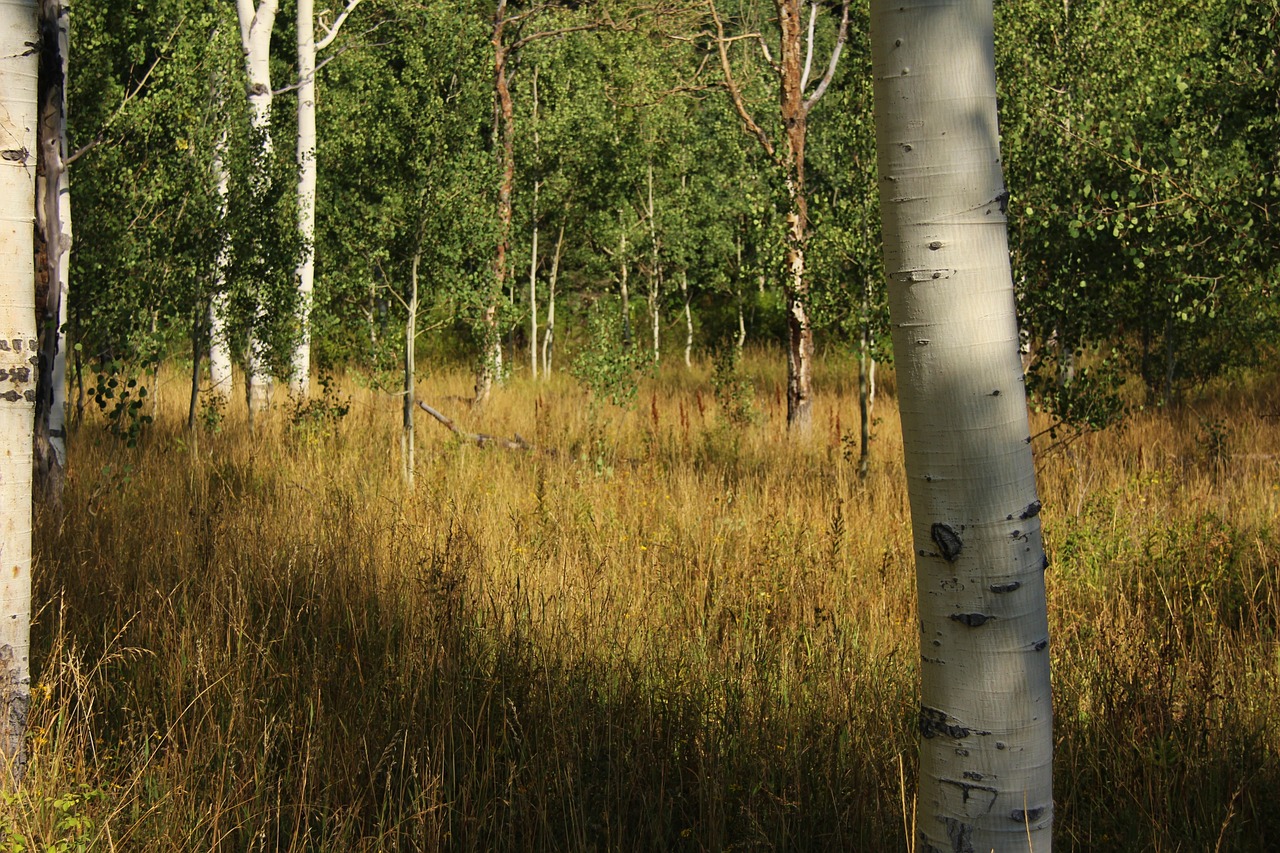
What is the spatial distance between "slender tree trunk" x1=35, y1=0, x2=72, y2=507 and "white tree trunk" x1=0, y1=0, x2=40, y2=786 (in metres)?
2.58

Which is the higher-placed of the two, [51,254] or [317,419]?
[51,254]

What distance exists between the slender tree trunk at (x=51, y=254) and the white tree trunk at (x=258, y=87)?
4.91 metres

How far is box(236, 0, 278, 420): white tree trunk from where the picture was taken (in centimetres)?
1092

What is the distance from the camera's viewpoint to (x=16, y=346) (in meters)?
2.58

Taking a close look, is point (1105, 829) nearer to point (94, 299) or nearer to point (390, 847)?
point (390, 847)

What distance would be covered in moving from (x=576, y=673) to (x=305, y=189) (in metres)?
9.47

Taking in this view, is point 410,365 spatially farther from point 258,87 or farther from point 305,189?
point 258,87

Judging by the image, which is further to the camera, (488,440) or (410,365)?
(488,440)

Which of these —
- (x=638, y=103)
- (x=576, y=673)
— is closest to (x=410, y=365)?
(x=576, y=673)

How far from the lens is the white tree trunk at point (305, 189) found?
10781 mm

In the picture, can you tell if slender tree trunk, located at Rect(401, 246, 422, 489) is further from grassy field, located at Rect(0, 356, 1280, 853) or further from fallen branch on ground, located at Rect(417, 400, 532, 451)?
grassy field, located at Rect(0, 356, 1280, 853)

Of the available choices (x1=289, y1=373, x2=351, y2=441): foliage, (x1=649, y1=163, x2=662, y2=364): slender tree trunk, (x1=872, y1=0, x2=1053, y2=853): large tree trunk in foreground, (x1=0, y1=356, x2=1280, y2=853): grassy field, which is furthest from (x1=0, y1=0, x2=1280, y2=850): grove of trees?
(x1=649, y1=163, x2=662, y2=364): slender tree trunk

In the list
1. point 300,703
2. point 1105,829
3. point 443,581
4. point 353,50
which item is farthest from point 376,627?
point 353,50

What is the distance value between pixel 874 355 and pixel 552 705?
18.9 feet
